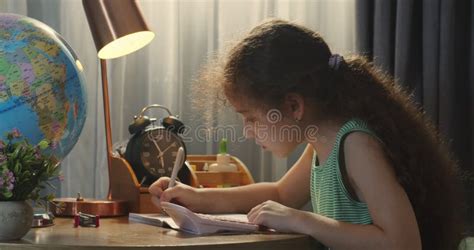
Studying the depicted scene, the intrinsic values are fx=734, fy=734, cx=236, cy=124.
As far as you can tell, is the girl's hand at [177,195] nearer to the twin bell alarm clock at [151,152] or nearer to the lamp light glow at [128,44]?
the twin bell alarm clock at [151,152]

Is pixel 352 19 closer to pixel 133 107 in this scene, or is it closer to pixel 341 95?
pixel 133 107

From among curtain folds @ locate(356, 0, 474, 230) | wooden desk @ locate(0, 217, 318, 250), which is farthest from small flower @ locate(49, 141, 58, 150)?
curtain folds @ locate(356, 0, 474, 230)

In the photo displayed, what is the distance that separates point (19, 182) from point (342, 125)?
58cm

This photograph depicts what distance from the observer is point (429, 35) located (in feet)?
6.52

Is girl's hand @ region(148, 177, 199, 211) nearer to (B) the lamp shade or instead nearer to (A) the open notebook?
(A) the open notebook

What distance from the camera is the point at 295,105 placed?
4.35 ft

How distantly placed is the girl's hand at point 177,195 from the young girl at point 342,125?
0.64ft

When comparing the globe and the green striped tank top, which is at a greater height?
the globe

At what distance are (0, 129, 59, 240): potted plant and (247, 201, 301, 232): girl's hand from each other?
1.09 feet

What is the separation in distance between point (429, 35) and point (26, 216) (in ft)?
4.28

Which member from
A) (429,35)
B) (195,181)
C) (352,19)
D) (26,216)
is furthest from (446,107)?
(26,216)

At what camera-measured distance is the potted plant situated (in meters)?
1.02

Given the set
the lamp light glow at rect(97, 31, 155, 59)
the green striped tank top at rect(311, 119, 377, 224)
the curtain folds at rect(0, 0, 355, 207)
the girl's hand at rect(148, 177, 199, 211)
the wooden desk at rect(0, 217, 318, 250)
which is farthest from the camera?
the curtain folds at rect(0, 0, 355, 207)

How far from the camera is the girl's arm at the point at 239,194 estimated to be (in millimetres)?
1479
